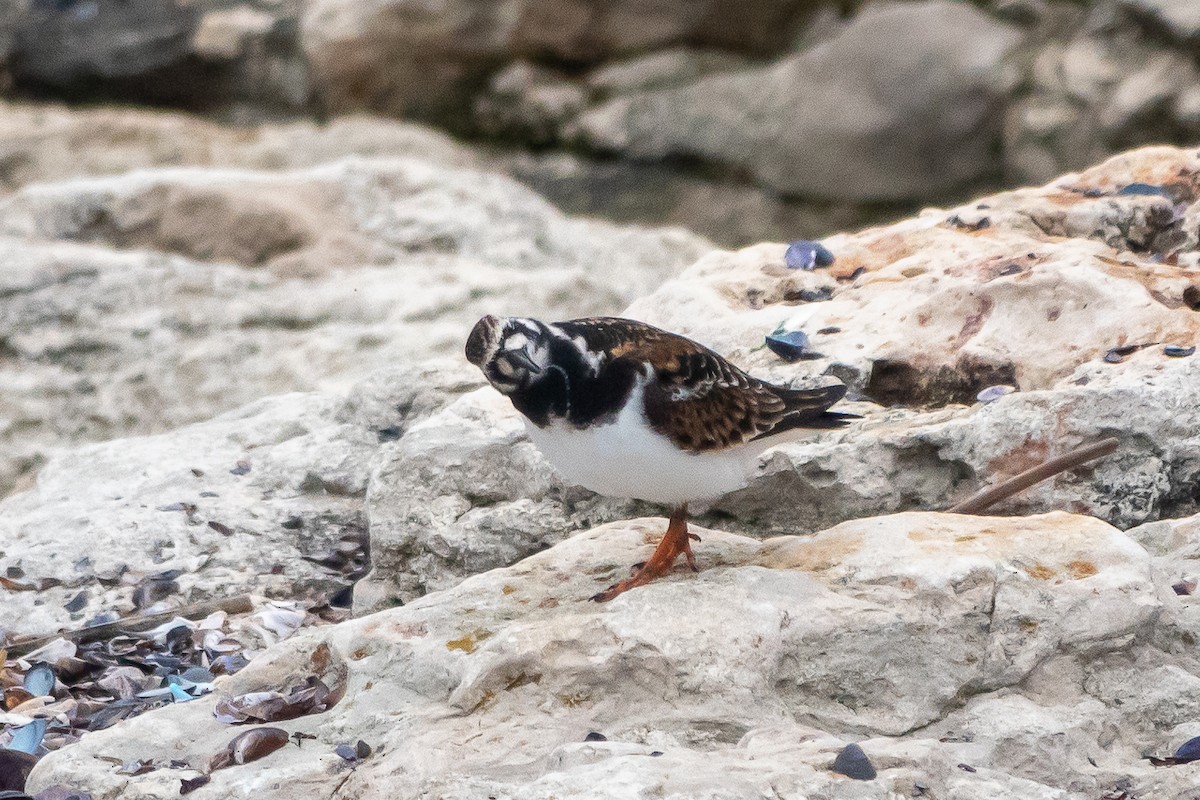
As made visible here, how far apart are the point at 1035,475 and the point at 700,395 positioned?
97 centimetres

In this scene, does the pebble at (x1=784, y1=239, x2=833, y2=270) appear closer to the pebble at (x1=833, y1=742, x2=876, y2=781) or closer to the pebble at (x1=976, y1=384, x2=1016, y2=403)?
the pebble at (x1=976, y1=384, x2=1016, y2=403)

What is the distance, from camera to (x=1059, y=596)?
10.6ft

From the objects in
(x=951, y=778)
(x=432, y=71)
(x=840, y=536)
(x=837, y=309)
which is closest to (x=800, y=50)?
(x=432, y=71)

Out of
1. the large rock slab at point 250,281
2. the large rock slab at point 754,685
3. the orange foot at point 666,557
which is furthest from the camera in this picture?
the large rock slab at point 250,281

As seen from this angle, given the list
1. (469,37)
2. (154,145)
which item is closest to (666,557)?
(154,145)

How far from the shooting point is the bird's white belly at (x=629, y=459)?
360 centimetres

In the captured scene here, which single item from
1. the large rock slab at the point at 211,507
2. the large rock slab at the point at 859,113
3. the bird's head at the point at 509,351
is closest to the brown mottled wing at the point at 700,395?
the bird's head at the point at 509,351

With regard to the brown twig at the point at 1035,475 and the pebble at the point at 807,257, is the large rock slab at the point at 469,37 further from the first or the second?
the brown twig at the point at 1035,475

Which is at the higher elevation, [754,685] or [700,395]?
[700,395]

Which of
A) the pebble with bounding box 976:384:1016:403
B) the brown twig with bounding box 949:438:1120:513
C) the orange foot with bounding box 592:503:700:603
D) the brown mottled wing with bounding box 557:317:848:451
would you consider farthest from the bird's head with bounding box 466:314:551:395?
the pebble with bounding box 976:384:1016:403

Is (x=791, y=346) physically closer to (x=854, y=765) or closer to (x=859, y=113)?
(x=854, y=765)

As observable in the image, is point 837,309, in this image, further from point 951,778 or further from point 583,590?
point 951,778

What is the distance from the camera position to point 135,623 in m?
4.34

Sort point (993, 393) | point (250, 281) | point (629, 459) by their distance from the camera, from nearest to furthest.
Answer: point (629, 459), point (993, 393), point (250, 281)
